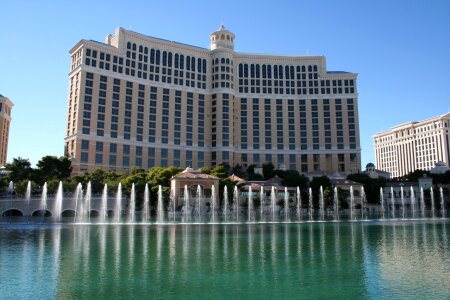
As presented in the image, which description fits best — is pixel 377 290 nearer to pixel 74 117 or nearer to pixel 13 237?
pixel 13 237

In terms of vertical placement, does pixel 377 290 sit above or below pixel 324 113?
below

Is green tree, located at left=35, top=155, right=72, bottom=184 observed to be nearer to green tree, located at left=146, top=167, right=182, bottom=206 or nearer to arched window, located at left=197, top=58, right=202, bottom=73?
green tree, located at left=146, top=167, right=182, bottom=206

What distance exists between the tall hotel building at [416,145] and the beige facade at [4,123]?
149260mm

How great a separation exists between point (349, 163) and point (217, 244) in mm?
104233

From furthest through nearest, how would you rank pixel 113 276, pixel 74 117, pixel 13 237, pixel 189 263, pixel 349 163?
pixel 349 163 → pixel 74 117 → pixel 13 237 → pixel 189 263 → pixel 113 276

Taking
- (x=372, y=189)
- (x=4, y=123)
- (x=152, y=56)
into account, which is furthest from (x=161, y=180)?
(x=4, y=123)

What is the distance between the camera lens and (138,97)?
118938 millimetres

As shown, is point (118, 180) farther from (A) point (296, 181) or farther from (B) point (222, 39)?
(B) point (222, 39)

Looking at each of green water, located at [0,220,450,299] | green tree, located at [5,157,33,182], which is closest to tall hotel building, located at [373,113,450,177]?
green tree, located at [5,157,33,182]

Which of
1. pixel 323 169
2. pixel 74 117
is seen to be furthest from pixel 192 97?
pixel 323 169

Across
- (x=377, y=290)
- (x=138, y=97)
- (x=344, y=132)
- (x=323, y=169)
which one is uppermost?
(x=138, y=97)

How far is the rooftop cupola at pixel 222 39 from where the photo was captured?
131500mm

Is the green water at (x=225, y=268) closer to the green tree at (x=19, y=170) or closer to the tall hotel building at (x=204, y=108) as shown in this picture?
the green tree at (x=19, y=170)

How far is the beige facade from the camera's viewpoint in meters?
140
